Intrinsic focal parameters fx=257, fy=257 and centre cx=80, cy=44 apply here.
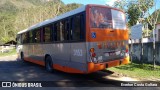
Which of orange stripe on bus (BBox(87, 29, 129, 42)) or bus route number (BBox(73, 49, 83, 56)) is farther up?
orange stripe on bus (BBox(87, 29, 129, 42))

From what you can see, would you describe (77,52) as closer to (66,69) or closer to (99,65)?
(99,65)

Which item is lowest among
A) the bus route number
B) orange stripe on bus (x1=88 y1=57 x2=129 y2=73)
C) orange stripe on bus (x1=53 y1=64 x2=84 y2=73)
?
orange stripe on bus (x1=53 y1=64 x2=84 y2=73)

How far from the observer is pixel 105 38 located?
34.4 ft

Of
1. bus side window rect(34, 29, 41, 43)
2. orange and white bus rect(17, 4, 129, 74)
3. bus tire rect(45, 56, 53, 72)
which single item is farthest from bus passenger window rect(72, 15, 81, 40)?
bus side window rect(34, 29, 41, 43)

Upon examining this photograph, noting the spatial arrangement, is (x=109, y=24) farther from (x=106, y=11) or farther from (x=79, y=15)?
(x=79, y=15)

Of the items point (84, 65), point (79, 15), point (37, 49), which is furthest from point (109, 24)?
point (37, 49)

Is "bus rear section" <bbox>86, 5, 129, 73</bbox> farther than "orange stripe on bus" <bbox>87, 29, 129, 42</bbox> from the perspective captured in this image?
No

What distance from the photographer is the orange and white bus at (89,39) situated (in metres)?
9.92

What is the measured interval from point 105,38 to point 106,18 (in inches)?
33.4

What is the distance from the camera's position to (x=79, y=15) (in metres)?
→ 10.4

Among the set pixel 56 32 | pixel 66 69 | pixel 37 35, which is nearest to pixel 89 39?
pixel 66 69

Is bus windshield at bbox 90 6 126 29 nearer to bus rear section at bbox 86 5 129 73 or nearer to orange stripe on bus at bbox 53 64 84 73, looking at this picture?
bus rear section at bbox 86 5 129 73

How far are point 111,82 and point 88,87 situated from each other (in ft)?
3.99

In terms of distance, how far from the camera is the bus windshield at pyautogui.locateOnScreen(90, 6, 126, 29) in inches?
399
